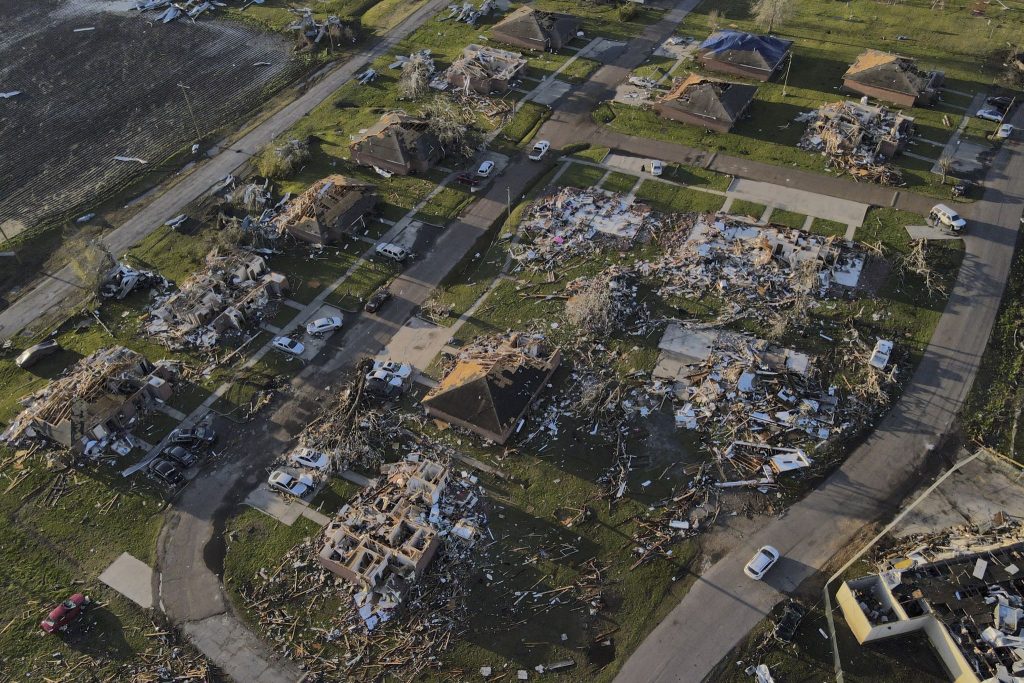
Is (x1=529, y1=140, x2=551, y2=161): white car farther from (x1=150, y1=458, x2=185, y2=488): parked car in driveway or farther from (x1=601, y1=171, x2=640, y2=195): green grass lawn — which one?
(x1=150, y1=458, x2=185, y2=488): parked car in driveway

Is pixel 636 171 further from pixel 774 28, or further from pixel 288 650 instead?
pixel 288 650

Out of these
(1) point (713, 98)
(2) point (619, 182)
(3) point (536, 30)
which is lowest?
(2) point (619, 182)

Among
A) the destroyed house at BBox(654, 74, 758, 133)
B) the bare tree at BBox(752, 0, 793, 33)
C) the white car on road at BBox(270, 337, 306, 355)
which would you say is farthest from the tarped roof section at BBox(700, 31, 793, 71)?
the white car on road at BBox(270, 337, 306, 355)

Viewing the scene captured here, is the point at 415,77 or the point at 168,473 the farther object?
the point at 415,77

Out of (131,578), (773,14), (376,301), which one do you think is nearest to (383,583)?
(131,578)

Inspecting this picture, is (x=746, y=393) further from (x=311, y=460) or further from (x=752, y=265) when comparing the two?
(x=311, y=460)

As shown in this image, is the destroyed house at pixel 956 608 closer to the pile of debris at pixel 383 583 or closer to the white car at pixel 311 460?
the pile of debris at pixel 383 583
